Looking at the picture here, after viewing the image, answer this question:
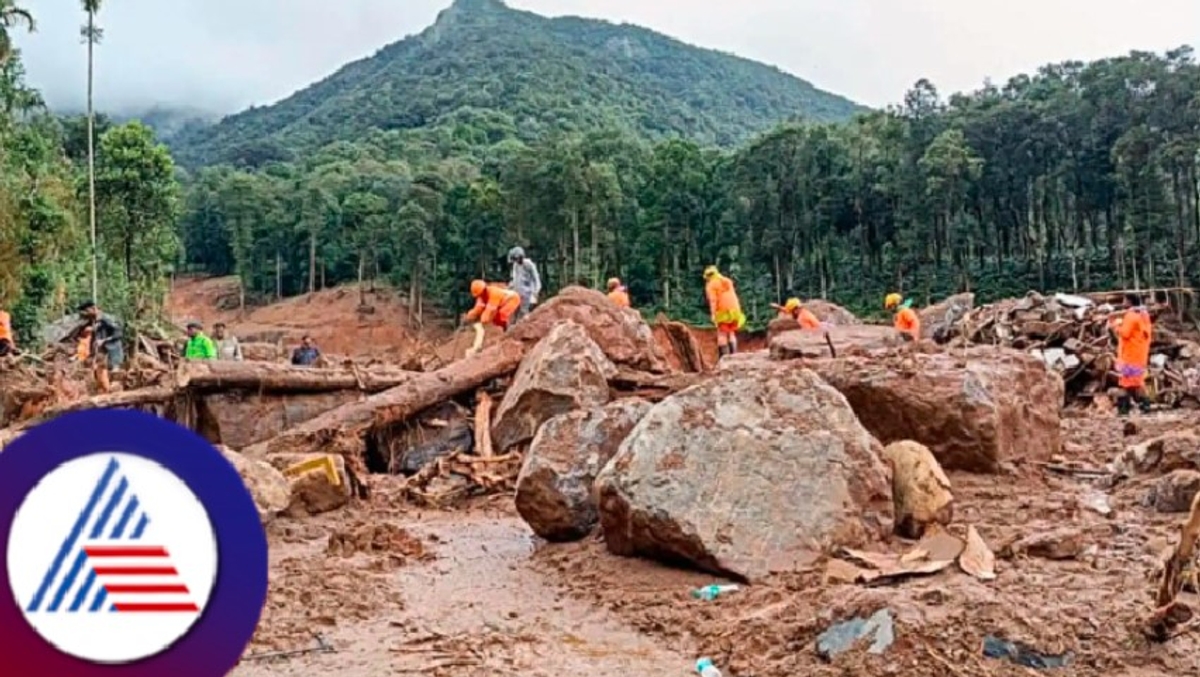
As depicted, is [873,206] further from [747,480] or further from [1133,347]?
[747,480]

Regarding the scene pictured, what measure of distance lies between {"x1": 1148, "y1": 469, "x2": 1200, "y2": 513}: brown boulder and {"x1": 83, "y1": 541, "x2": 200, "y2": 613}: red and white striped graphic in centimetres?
752

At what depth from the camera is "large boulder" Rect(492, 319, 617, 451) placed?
10594 mm

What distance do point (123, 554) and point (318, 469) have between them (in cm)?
884

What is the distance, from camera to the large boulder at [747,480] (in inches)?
244

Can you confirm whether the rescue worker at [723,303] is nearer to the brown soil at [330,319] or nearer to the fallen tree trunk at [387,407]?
the fallen tree trunk at [387,407]

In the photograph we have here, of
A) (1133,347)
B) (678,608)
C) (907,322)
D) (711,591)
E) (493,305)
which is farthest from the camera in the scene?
(907,322)

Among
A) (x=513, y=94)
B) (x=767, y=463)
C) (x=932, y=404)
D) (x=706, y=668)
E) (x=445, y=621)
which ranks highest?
(x=513, y=94)

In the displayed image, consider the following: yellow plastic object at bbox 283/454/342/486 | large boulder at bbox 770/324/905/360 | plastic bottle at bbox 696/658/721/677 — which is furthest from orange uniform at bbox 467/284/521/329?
plastic bottle at bbox 696/658/721/677

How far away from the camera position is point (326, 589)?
21.1ft

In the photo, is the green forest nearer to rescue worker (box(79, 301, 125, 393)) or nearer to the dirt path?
rescue worker (box(79, 301, 125, 393))

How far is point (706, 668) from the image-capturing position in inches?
187

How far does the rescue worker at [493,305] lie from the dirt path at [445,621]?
6843mm

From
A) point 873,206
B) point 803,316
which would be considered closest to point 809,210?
point 873,206

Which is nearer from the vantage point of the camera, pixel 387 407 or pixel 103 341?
pixel 387 407
